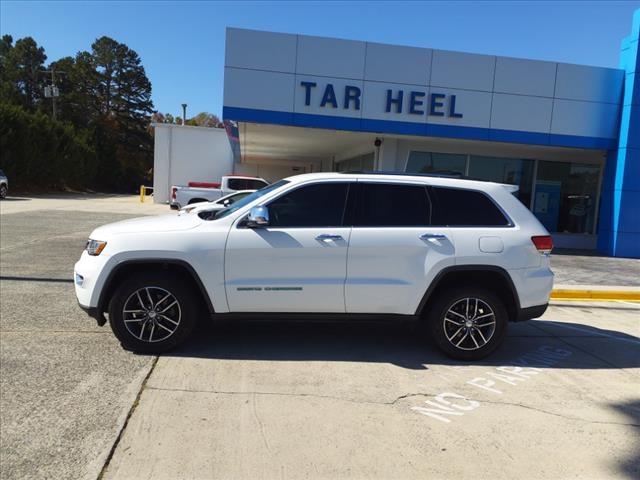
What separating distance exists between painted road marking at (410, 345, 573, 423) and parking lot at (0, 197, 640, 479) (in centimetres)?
2

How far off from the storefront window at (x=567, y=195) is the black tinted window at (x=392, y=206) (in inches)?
493

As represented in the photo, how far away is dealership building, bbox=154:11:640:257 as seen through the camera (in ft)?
41.0

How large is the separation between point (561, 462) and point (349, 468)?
1425 mm

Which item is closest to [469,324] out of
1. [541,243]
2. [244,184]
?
[541,243]

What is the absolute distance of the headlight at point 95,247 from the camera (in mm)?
4629

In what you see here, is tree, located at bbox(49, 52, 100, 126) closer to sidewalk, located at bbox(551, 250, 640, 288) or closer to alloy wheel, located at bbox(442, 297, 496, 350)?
sidewalk, located at bbox(551, 250, 640, 288)

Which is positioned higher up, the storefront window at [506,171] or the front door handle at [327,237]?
the storefront window at [506,171]

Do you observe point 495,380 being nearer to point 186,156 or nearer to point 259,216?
point 259,216

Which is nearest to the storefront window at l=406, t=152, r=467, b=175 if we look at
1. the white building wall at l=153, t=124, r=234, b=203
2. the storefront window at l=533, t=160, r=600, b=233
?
the storefront window at l=533, t=160, r=600, b=233

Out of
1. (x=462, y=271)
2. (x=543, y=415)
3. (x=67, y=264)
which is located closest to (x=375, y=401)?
(x=543, y=415)

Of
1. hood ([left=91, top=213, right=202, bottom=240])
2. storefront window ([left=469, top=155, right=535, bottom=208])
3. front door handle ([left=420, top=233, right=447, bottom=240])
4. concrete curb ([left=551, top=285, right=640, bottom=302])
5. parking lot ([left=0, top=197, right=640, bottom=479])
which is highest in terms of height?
storefront window ([left=469, top=155, right=535, bottom=208])

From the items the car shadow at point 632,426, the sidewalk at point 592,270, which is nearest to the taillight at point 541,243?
the car shadow at point 632,426

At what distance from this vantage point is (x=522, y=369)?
4.92m

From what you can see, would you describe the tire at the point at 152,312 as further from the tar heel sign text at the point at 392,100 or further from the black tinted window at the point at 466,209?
the tar heel sign text at the point at 392,100
